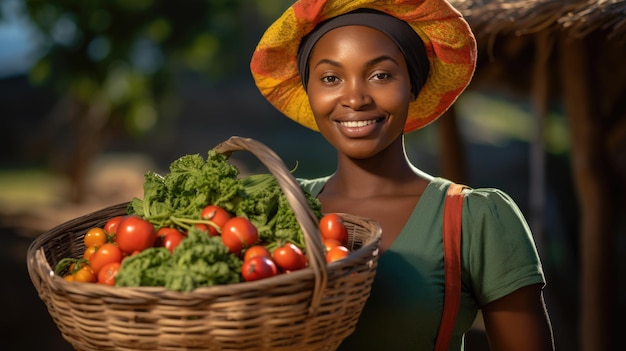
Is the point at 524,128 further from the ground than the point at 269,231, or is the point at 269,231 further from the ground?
the point at 269,231

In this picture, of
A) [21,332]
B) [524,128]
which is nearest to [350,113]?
[21,332]

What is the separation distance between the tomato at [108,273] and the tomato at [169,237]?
11 centimetres

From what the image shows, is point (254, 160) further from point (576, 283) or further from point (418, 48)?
point (418, 48)

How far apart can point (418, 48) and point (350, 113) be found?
0.28 meters

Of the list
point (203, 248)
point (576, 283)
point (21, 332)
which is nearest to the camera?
point (203, 248)

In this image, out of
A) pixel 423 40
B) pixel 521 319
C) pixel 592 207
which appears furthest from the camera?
pixel 592 207

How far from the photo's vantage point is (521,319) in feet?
6.88

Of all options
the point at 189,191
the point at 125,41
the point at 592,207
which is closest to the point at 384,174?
the point at 189,191

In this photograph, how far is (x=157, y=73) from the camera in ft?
33.9

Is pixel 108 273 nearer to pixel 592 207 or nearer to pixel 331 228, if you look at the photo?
pixel 331 228

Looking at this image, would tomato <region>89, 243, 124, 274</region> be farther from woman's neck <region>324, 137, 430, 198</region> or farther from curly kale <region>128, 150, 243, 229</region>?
woman's neck <region>324, 137, 430, 198</region>

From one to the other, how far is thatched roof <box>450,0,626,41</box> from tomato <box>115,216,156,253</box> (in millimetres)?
2079

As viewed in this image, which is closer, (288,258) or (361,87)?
(288,258)

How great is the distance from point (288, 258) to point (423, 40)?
2.82 feet
